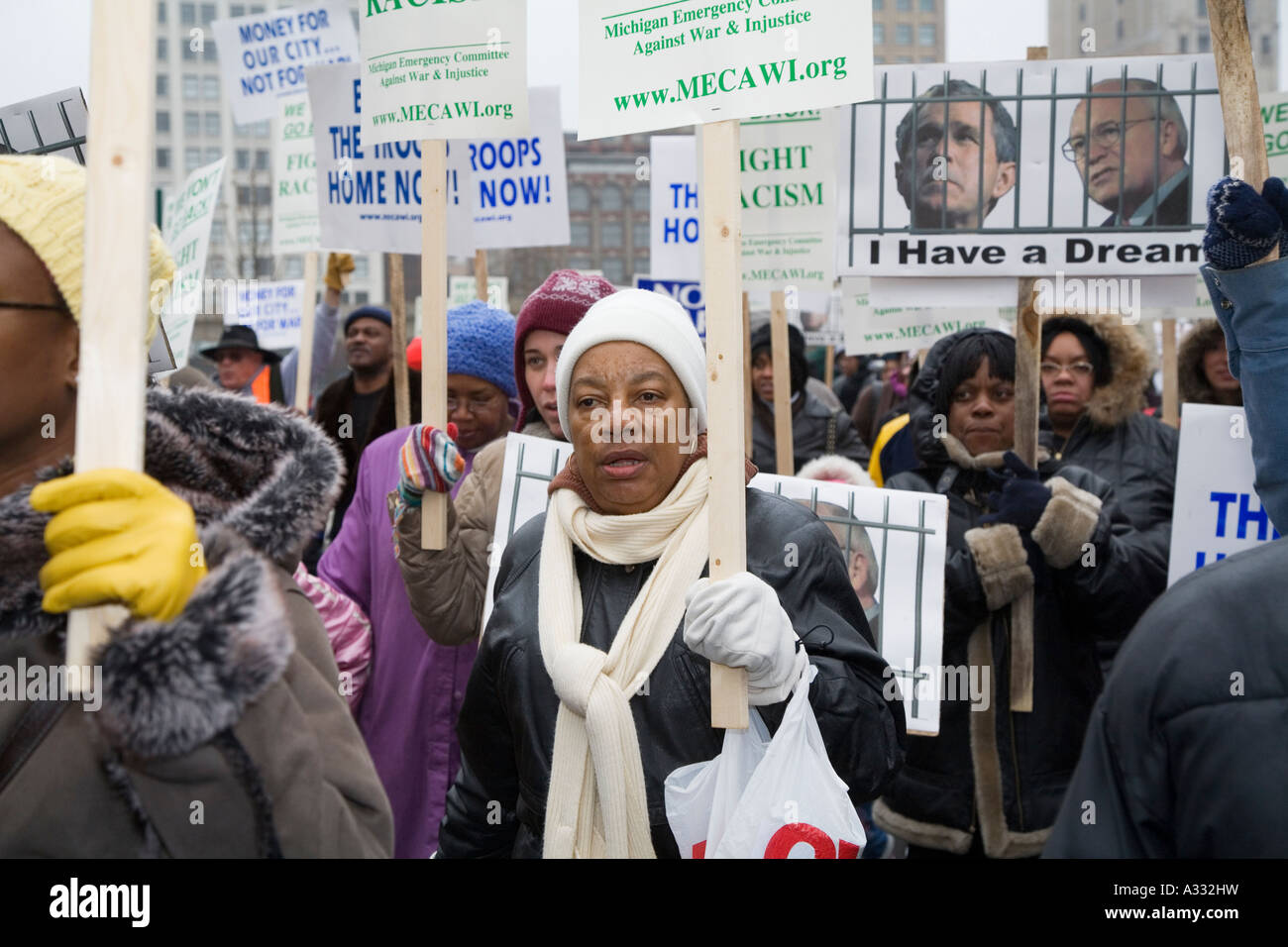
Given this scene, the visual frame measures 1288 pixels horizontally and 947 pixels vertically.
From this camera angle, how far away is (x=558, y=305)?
3.94 metres

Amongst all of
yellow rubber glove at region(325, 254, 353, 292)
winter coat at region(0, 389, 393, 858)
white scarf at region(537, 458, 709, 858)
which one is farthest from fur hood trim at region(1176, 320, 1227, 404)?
winter coat at region(0, 389, 393, 858)

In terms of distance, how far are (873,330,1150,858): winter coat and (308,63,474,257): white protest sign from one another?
2.51 meters

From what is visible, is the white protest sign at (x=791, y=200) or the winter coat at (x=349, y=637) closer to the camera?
the winter coat at (x=349, y=637)

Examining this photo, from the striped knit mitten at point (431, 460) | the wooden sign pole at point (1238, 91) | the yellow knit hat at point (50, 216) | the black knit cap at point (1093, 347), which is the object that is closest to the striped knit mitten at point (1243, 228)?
the wooden sign pole at point (1238, 91)

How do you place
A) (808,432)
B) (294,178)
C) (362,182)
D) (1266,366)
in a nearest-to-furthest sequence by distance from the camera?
(1266,366)
(362,182)
(808,432)
(294,178)

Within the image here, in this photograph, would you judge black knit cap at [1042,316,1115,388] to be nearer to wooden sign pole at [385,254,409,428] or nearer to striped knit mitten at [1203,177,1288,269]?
wooden sign pole at [385,254,409,428]

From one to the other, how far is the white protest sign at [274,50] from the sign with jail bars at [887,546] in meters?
4.78

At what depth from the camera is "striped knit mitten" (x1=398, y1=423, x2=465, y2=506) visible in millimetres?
3363

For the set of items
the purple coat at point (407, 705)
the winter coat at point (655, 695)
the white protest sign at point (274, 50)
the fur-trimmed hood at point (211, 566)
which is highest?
the white protest sign at point (274, 50)

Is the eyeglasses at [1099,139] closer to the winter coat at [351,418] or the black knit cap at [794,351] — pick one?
the winter coat at [351,418]

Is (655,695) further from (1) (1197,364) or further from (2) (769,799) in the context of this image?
(1) (1197,364)

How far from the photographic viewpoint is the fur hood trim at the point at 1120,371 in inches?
197

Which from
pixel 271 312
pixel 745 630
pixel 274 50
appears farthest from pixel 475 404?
pixel 271 312

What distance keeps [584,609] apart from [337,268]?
5252 mm
